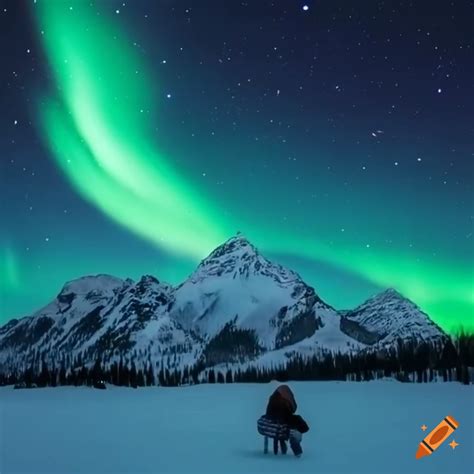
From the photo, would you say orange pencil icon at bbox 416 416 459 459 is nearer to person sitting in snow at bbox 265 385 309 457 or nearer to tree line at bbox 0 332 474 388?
person sitting in snow at bbox 265 385 309 457

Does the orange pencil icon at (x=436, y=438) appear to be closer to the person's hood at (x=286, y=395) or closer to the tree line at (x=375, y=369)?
the person's hood at (x=286, y=395)

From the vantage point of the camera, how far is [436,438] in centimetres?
1255

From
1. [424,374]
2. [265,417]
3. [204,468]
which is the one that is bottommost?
[204,468]

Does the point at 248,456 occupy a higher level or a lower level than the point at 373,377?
lower

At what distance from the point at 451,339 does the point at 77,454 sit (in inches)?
2430

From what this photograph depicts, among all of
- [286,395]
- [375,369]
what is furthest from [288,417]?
[375,369]

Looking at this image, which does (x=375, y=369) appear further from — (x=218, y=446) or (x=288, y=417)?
(x=288, y=417)

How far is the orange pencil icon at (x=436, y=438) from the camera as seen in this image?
11508 millimetres

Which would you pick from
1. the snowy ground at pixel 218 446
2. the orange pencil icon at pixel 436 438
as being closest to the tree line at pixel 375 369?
the snowy ground at pixel 218 446

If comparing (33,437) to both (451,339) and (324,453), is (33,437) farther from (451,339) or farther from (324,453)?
(451,339)

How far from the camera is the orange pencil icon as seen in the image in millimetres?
11508

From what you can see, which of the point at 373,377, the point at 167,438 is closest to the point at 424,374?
the point at 373,377

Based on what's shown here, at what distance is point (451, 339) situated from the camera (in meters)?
67.2

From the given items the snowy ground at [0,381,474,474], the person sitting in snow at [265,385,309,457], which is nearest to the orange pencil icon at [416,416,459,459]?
the snowy ground at [0,381,474,474]
